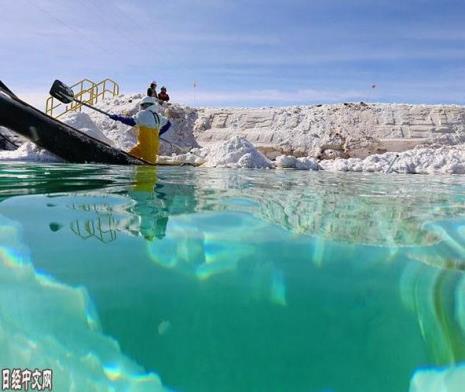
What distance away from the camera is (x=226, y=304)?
1.33 meters

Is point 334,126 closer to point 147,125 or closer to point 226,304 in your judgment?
point 147,125

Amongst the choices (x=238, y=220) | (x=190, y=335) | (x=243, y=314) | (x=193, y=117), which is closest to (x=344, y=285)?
(x=243, y=314)

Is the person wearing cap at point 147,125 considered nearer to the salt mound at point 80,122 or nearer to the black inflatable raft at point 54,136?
the black inflatable raft at point 54,136

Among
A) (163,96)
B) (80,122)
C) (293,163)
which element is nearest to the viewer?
(293,163)

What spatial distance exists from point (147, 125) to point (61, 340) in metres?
6.82

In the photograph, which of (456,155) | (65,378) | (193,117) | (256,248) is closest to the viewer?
(65,378)

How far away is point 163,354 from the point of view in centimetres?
112

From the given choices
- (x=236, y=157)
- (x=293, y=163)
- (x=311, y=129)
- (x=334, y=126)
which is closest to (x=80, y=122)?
(x=236, y=157)

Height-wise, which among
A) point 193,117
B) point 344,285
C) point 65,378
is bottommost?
point 65,378

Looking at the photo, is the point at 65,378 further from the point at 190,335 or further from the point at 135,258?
the point at 135,258

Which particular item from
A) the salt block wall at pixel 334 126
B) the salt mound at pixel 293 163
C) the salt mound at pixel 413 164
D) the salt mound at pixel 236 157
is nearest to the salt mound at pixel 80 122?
the salt mound at pixel 236 157

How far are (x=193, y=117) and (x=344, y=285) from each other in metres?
17.1

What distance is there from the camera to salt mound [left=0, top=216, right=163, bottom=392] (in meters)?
→ 1.07

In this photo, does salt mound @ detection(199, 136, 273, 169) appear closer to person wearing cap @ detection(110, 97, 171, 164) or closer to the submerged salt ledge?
person wearing cap @ detection(110, 97, 171, 164)
